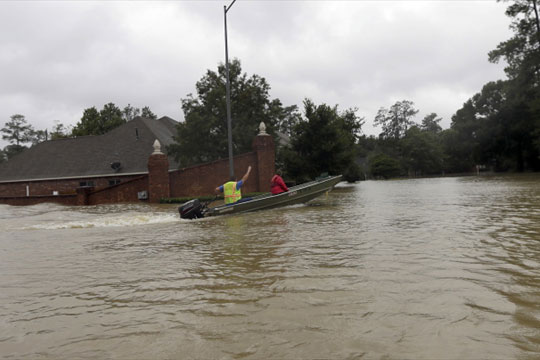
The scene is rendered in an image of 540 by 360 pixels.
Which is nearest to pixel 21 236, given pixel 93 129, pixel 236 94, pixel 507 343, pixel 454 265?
pixel 454 265

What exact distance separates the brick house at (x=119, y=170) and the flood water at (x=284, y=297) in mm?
16121

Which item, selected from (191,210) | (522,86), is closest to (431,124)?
(522,86)

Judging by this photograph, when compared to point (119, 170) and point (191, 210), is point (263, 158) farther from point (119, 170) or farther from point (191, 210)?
point (119, 170)

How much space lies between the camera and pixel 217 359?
2.58 meters

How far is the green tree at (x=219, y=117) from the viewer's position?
26.0 metres

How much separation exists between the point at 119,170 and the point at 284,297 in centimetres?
3038

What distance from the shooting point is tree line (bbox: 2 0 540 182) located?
1058 inches

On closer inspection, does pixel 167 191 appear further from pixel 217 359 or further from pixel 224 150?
pixel 217 359

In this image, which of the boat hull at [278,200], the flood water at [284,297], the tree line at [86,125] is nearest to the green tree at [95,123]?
the tree line at [86,125]

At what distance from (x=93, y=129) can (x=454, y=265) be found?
50168 mm

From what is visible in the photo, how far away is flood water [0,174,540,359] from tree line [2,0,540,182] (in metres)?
19.9

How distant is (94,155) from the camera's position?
34.3 m

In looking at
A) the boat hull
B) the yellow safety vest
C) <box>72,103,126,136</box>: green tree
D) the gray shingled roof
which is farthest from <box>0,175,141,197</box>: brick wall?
the boat hull

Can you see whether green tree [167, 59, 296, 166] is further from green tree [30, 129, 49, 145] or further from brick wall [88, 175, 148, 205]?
green tree [30, 129, 49, 145]
